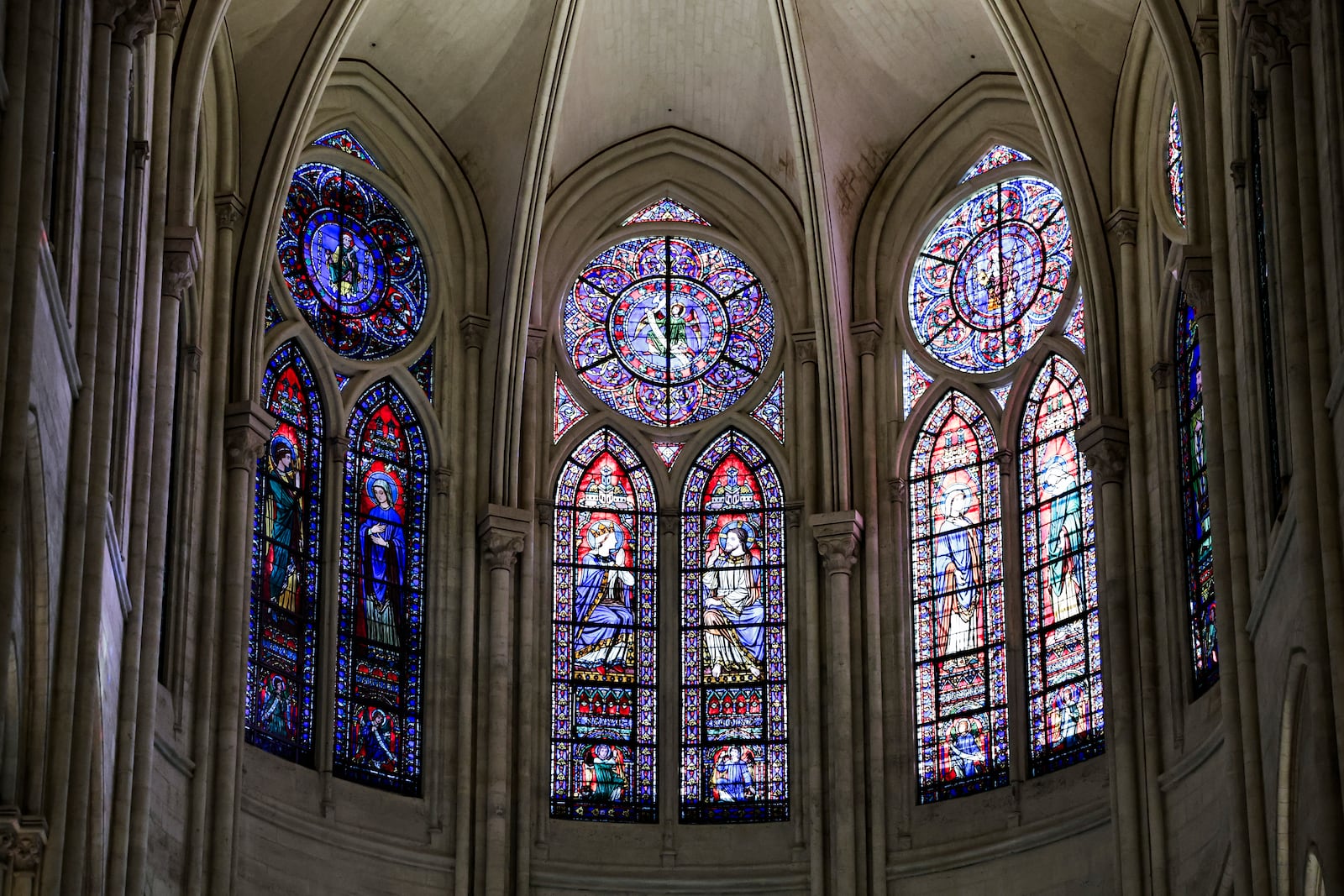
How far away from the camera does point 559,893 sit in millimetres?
22875

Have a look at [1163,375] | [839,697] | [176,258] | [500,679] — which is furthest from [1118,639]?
[176,258]

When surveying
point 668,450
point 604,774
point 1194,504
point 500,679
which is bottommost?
point 604,774

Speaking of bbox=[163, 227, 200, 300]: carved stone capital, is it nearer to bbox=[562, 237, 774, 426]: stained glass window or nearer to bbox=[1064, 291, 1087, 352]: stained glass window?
bbox=[562, 237, 774, 426]: stained glass window

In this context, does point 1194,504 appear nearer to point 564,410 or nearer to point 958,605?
point 958,605

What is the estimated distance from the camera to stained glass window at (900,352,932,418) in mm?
24359

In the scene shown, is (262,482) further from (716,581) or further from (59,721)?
(59,721)

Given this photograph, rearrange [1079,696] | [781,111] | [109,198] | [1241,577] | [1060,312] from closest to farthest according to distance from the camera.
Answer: [109,198]
[1241,577]
[1079,696]
[1060,312]
[781,111]

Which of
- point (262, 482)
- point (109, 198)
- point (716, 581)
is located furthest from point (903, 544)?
point (109, 198)

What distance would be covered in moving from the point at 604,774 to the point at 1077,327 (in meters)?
5.70

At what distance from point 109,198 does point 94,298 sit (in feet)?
2.61

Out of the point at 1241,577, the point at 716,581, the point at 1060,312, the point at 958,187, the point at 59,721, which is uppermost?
the point at 958,187

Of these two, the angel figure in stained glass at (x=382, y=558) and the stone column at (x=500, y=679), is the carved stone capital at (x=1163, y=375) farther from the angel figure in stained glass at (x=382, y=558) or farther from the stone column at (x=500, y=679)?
the angel figure in stained glass at (x=382, y=558)

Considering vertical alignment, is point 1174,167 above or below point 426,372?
above

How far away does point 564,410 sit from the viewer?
2495 centimetres
